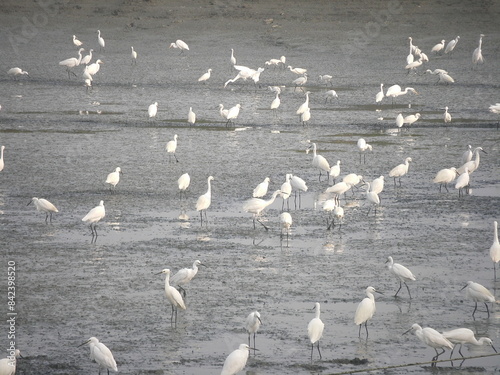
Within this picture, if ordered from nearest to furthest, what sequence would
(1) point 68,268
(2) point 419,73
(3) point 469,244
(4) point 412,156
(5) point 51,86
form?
(1) point 68,268, (3) point 469,244, (4) point 412,156, (5) point 51,86, (2) point 419,73

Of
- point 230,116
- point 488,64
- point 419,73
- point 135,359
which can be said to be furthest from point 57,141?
point 488,64

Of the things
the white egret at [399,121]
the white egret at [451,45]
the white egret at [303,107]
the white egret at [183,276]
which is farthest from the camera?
the white egret at [451,45]

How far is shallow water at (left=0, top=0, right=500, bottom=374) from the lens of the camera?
10133 millimetres

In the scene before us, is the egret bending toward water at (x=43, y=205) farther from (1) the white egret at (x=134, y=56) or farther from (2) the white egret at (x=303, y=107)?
(1) the white egret at (x=134, y=56)

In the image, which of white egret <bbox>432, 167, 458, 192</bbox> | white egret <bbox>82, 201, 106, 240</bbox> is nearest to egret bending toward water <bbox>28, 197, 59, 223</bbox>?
white egret <bbox>82, 201, 106, 240</bbox>

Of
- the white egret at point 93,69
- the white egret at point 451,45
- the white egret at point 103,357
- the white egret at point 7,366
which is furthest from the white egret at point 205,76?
the white egret at point 7,366

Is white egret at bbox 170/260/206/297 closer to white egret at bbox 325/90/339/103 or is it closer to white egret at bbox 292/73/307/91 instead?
white egret at bbox 325/90/339/103

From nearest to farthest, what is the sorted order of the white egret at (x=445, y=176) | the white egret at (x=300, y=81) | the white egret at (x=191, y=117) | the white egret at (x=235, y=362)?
1. the white egret at (x=235, y=362)
2. the white egret at (x=445, y=176)
3. the white egret at (x=191, y=117)
4. the white egret at (x=300, y=81)

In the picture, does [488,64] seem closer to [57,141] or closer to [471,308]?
[57,141]

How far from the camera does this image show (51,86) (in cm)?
2981

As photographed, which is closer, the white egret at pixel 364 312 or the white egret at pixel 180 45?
the white egret at pixel 364 312

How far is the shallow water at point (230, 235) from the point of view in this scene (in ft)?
33.2

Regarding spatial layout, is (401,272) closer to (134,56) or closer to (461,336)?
(461,336)

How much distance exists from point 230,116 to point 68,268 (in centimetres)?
1121
